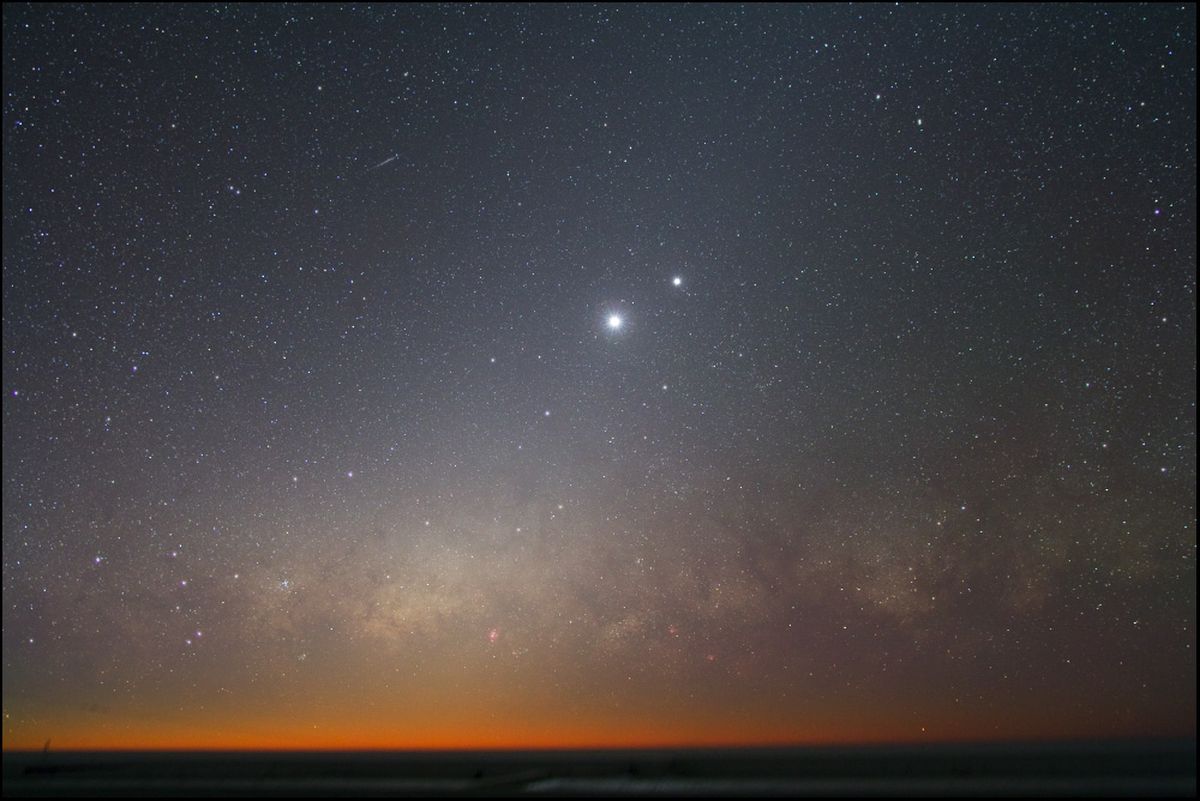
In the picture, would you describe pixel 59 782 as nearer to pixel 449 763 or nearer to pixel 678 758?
pixel 449 763

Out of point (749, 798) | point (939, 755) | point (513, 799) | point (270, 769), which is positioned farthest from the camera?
point (270, 769)

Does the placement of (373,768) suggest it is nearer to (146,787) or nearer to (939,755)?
(146,787)

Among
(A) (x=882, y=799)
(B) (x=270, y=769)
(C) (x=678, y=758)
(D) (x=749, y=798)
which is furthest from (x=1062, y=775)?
(B) (x=270, y=769)

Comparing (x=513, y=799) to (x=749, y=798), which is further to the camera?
(x=513, y=799)

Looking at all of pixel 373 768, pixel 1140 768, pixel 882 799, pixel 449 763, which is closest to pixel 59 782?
pixel 373 768

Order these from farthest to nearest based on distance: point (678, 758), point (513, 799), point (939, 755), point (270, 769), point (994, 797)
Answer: point (270, 769) → point (678, 758) → point (939, 755) → point (513, 799) → point (994, 797)

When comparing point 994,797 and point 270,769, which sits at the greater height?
point 994,797
